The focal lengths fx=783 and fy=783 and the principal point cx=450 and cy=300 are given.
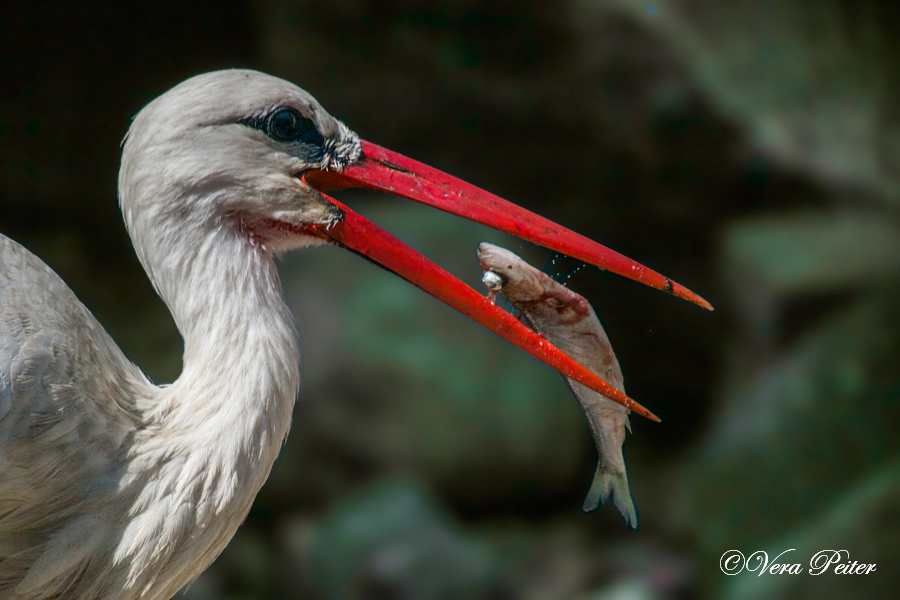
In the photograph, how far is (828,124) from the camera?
3574mm

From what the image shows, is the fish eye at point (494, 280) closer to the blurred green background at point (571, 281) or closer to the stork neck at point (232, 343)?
the stork neck at point (232, 343)

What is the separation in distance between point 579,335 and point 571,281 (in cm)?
203

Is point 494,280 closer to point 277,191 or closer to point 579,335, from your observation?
point 579,335

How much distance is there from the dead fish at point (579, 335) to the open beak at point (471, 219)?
0.19 ft

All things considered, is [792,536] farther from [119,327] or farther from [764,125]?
[119,327]

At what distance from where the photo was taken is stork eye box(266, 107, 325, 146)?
4.45ft

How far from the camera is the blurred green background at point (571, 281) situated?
336 cm

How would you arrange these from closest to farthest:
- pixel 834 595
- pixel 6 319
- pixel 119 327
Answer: pixel 6 319 → pixel 834 595 → pixel 119 327

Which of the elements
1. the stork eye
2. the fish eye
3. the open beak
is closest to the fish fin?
the open beak

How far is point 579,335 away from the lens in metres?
1.40

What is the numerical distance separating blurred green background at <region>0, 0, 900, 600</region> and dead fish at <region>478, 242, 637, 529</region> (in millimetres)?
2006

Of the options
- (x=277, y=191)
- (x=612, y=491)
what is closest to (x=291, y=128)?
(x=277, y=191)

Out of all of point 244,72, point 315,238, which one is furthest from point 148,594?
point 244,72

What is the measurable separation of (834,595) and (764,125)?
204 centimetres
